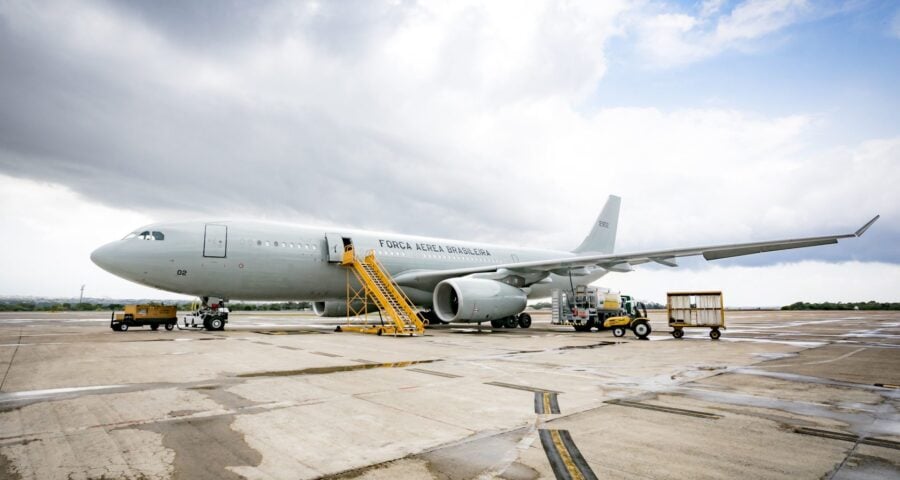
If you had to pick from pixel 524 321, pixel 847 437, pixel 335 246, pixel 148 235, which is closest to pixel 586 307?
pixel 524 321

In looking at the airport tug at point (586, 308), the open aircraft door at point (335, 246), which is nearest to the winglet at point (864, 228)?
the airport tug at point (586, 308)

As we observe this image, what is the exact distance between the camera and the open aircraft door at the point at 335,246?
1841cm

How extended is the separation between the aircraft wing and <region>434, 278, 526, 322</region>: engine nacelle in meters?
1.09

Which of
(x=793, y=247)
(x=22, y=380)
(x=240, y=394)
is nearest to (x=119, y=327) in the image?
(x=22, y=380)

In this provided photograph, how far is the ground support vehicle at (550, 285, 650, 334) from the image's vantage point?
19.1 m

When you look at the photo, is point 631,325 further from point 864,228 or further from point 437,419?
point 437,419

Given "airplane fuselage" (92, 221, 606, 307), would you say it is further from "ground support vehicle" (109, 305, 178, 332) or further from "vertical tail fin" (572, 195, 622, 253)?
"vertical tail fin" (572, 195, 622, 253)

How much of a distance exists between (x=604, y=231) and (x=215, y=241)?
22.8 m

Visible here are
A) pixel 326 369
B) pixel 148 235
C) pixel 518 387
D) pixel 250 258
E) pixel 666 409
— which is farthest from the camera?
pixel 250 258

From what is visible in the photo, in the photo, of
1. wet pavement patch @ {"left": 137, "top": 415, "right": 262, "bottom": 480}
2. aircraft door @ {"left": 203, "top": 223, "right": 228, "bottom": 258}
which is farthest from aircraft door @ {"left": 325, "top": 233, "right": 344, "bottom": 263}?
wet pavement patch @ {"left": 137, "top": 415, "right": 262, "bottom": 480}

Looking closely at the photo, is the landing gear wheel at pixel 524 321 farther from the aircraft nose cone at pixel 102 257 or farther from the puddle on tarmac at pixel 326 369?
the aircraft nose cone at pixel 102 257

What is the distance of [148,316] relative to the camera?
16.9m

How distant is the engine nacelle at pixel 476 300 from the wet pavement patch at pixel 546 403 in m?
11.0

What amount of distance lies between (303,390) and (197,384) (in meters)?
1.53
